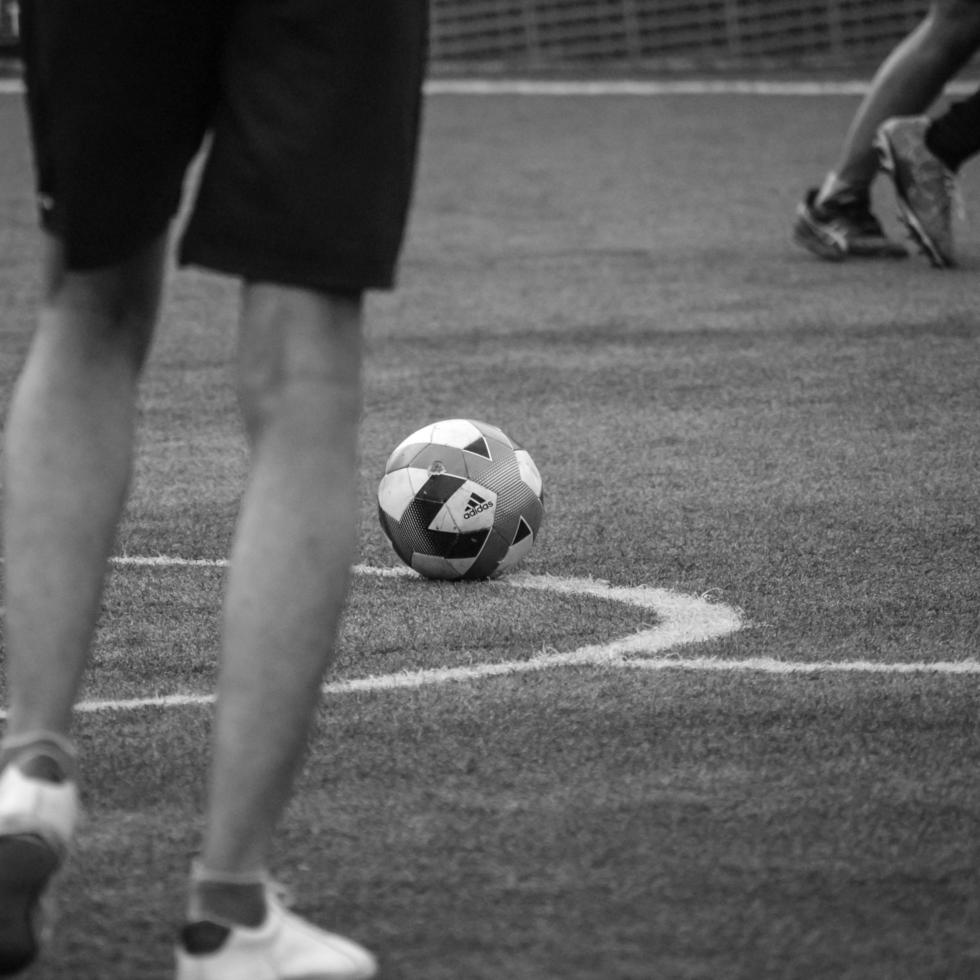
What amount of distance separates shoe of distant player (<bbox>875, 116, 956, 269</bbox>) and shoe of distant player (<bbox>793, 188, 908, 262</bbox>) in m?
0.39

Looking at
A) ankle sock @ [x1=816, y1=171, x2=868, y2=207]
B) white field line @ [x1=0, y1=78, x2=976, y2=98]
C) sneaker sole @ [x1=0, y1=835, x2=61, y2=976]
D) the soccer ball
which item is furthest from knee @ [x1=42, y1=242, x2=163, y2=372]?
white field line @ [x1=0, y1=78, x2=976, y2=98]

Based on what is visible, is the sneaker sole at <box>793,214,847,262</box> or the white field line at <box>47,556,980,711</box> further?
the sneaker sole at <box>793,214,847,262</box>

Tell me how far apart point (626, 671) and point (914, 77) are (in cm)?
571

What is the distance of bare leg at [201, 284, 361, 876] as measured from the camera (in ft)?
6.90

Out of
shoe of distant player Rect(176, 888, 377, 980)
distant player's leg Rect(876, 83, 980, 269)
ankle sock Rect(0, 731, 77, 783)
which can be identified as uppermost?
ankle sock Rect(0, 731, 77, 783)

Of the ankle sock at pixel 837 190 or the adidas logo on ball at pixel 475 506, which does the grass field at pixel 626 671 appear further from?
the ankle sock at pixel 837 190

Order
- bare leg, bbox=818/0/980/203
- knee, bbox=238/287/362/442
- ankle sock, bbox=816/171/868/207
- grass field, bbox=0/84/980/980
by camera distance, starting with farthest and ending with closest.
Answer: ankle sock, bbox=816/171/868/207 < bare leg, bbox=818/0/980/203 < grass field, bbox=0/84/980/980 < knee, bbox=238/287/362/442

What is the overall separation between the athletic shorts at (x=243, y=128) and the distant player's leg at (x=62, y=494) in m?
0.13

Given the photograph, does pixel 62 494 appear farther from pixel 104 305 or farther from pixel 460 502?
pixel 460 502

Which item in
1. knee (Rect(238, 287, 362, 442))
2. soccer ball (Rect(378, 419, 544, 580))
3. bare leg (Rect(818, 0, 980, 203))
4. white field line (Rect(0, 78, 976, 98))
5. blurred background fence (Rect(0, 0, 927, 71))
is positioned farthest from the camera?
blurred background fence (Rect(0, 0, 927, 71))

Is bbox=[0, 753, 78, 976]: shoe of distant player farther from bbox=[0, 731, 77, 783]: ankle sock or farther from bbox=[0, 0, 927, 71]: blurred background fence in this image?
bbox=[0, 0, 927, 71]: blurred background fence

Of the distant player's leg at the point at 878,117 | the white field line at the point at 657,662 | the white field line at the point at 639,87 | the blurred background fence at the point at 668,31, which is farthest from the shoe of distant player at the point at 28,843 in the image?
the blurred background fence at the point at 668,31

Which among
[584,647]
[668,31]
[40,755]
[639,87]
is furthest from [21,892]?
[668,31]

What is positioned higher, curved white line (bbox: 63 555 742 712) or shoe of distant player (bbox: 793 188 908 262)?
curved white line (bbox: 63 555 742 712)
